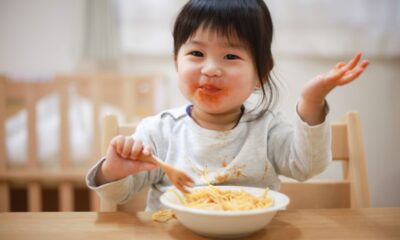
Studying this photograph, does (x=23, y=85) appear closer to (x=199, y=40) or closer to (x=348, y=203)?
(x=199, y=40)

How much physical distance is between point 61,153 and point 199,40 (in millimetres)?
1123

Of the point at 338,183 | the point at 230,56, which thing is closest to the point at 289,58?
the point at 338,183

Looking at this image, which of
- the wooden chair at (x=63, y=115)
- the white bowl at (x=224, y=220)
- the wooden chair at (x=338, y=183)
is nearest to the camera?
the white bowl at (x=224, y=220)

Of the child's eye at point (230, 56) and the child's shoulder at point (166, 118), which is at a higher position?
the child's eye at point (230, 56)

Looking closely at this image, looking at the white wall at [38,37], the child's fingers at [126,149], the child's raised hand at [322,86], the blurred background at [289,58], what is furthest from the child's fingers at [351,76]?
the white wall at [38,37]

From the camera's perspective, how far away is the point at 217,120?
791 millimetres

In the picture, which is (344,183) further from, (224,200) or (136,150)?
(136,150)

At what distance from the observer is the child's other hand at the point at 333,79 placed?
52 centimetres

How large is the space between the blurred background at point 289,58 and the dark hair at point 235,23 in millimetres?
958

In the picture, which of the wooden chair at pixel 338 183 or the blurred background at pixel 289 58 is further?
the blurred background at pixel 289 58

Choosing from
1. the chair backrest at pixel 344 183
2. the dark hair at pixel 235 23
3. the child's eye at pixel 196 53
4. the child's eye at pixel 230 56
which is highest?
the dark hair at pixel 235 23

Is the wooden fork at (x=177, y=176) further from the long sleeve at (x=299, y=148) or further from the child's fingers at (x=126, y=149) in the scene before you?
the long sleeve at (x=299, y=148)

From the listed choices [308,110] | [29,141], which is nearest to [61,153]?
[29,141]

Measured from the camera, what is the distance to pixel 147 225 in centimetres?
54
